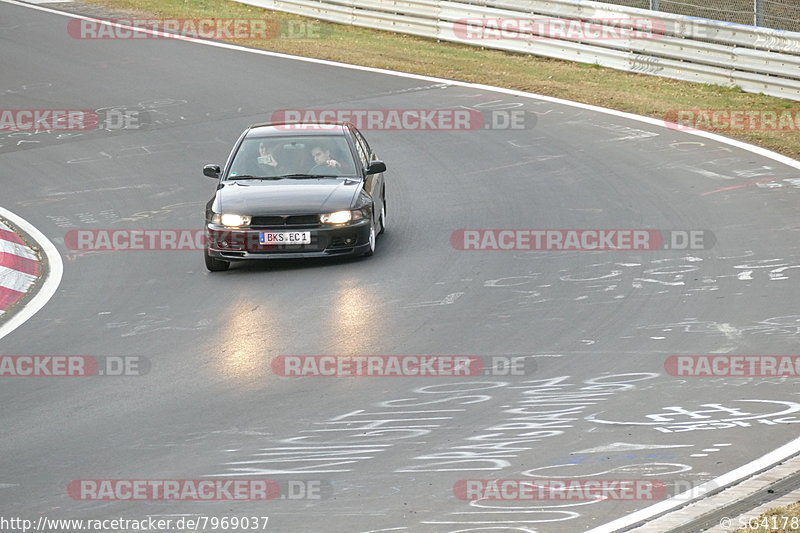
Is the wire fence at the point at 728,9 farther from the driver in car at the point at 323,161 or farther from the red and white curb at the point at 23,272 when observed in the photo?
the red and white curb at the point at 23,272

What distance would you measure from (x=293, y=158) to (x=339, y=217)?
57.8 inches

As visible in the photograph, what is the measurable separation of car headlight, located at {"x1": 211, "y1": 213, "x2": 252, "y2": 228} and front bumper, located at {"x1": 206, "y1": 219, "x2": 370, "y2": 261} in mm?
53

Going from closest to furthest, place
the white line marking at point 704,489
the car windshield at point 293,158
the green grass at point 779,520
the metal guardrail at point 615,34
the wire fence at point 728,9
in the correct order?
1. the green grass at point 779,520
2. the white line marking at point 704,489
3. the car windshield at point 293,158
4. the metal guardrail at point 615,34
5. the wire fence at point 728,9

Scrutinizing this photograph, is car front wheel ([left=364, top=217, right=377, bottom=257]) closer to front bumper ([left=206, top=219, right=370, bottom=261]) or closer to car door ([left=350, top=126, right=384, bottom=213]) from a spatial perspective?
front bumper ([left=206, top=219, right=370, bottom=261])

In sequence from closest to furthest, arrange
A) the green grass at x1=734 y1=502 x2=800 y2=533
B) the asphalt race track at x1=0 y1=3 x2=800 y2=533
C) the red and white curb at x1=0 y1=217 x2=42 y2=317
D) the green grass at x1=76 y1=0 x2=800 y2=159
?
1. the green grass at x1=734 y1=502 x2=800 y2=533
2. the asphalt race track at x1=0 y1=3 x2=800 y2=533
3. the red and white curb at x1=0 y1=217 x2=42 y2=317
4. the green grass at x1=76 y1=0 x2=800 y2=159

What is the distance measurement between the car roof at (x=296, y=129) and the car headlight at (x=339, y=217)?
1770mm

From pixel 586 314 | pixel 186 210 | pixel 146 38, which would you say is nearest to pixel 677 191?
pixel 586 314

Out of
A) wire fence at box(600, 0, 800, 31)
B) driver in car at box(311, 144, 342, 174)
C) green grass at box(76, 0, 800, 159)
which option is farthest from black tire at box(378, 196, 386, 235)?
wire fence at box(600, 0, 800, 31)

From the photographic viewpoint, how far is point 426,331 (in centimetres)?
1202

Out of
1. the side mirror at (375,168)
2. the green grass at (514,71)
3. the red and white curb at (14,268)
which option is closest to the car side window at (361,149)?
the side mirror at (375,168)

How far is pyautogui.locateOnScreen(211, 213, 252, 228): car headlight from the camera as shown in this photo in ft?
47.3

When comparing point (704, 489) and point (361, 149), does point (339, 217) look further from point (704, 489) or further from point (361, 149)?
point (704, 489)

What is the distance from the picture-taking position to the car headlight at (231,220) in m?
14.4

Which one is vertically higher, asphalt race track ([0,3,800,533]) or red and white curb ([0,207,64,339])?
asphalt race track ([0,3,800,533])
